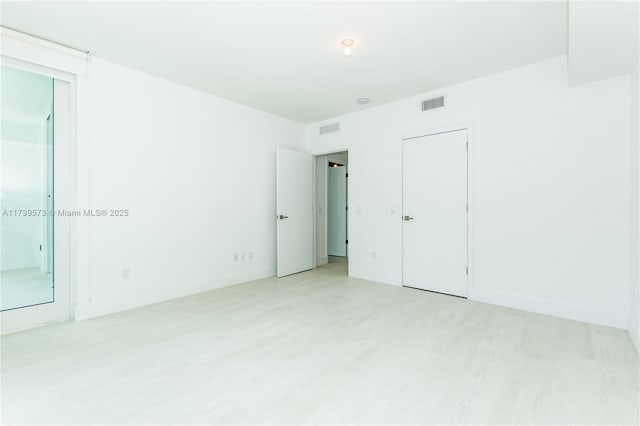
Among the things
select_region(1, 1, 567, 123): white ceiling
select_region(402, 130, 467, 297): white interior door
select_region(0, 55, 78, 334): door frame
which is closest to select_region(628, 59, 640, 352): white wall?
select_region(1, 1, 567, 123): white ceiling

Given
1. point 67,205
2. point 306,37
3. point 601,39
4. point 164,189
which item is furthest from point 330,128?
point 67,205

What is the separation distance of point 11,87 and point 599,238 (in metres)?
5.60

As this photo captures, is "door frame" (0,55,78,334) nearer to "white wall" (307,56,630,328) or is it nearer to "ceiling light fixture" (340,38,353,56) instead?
"ceiling light fixture" (340,38,353,56)

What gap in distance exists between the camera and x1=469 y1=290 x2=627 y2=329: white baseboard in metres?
2.80

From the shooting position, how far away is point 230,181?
14.3ft

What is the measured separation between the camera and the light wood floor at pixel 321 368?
5.35ft

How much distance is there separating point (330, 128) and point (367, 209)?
154 cm

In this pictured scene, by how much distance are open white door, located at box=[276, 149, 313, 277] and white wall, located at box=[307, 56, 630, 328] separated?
1.98 meters

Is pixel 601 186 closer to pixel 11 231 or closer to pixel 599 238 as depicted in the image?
pixel 599 238

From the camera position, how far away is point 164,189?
3646mm

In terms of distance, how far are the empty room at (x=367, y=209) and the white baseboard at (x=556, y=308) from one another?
18mm

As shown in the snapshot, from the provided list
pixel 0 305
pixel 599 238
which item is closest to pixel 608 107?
pixel 599 238

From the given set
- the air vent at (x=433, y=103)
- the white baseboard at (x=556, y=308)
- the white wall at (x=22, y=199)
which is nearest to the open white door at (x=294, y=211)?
the air vent at (x=433, y=103)

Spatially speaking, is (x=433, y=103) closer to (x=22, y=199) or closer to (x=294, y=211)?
(x=294, y=211)
